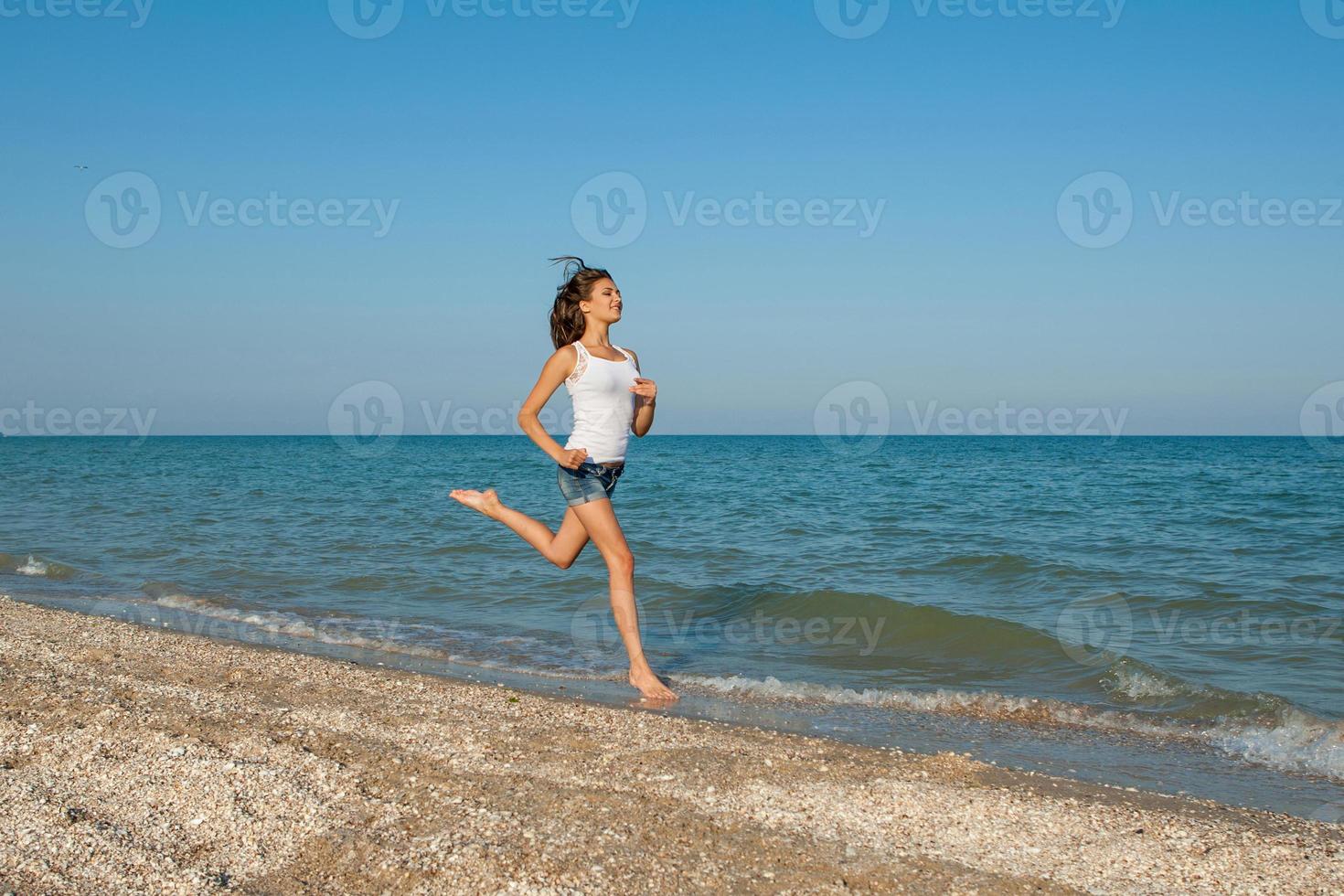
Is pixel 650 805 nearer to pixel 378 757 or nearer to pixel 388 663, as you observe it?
pixel 378 757

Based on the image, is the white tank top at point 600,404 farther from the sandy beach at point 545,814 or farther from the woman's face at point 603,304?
the sandy beach at point 545,814

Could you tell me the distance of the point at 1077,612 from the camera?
9352mm

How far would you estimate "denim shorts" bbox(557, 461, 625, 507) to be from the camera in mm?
5651

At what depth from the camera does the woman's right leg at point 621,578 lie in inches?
225

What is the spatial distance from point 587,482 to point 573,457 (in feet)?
0.70

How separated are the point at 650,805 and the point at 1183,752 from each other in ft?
10.8

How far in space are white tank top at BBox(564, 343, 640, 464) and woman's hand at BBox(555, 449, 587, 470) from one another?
0.06 metres

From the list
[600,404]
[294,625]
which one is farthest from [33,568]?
[600,404]

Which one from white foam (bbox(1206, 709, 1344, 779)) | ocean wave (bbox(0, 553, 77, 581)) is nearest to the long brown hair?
white foam (bbox(1206, 709, 1344, 779))

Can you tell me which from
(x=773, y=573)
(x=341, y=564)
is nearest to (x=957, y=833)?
(x=773, y=573)

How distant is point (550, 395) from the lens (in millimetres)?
5539

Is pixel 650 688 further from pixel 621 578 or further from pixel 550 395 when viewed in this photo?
pixel 550 395

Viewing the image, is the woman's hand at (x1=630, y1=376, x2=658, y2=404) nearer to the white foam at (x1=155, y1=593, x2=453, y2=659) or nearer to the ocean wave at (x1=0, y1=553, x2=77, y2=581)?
the white foam at (x1=155, y1=593, x2=453, y2=659)

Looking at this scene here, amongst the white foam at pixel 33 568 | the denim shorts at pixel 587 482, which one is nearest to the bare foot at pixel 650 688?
the denim shorts at pixel 587 482
